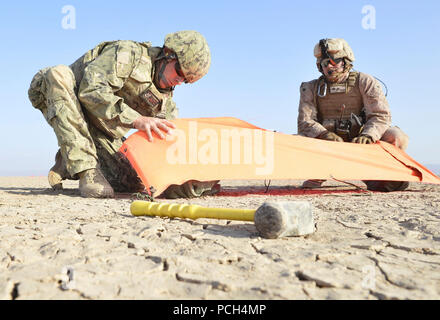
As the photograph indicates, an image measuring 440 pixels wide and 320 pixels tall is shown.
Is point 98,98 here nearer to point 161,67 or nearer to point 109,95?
point 109,95

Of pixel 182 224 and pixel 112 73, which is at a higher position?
pixel 112 73

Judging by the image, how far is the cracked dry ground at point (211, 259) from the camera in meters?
0.98

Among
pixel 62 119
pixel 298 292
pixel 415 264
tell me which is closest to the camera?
pixel 298 292

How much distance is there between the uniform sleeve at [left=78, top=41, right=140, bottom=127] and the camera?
8.88 feet

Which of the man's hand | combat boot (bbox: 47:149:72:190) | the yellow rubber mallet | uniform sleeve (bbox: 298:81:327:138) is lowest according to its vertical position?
the yellow rubber mallet

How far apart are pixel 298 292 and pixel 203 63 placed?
7.75ft

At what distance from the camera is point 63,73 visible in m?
2.91

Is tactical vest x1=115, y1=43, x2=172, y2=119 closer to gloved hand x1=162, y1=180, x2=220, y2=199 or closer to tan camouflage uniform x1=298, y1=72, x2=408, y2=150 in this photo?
gloved hand x1=162, y1=180, x2=220, y2=199

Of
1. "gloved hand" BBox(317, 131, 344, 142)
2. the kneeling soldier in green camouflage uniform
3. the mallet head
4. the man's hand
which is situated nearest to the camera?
the mallet head

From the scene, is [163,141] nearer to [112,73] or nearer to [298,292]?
[112,73]

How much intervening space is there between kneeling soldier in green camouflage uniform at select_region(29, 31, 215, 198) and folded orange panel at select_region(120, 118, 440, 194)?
149mm

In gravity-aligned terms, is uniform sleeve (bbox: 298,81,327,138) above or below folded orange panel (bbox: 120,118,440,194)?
above

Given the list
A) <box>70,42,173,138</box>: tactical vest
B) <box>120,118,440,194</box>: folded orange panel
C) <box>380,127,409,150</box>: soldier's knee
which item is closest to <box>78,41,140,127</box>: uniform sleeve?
<box>70,42,173,138</box>: tactical vest
